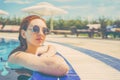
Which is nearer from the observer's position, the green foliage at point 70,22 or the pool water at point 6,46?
the pool water at point 6,46

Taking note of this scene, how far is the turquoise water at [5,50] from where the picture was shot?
3.71m

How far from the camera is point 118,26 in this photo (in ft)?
14.1

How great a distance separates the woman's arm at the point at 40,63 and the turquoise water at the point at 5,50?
0.36 feet

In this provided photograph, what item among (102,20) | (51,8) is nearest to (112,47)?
(102,20)

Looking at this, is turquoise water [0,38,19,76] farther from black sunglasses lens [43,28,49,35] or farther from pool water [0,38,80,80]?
black sunglasses lens [43,28,49,35]

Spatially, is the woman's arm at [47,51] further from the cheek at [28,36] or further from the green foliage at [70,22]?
the green foliage at [70,22]

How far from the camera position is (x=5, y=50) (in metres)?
3.82

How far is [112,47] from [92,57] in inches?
14.5

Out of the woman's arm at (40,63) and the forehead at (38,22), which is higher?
the forehead at (38,22)

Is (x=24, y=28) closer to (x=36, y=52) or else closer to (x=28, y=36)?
(x=28, y=36)

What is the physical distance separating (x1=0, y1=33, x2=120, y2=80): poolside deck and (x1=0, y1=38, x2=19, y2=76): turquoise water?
0.27ft

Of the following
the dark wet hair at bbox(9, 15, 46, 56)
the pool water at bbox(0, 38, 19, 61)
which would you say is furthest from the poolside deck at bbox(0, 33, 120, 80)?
the dark wet hair at bbox(9, 15, 46, 56)

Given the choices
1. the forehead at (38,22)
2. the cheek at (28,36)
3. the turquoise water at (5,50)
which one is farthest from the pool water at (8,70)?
the forehead at (38,22)

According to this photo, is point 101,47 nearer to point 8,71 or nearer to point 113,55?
point 113,55
